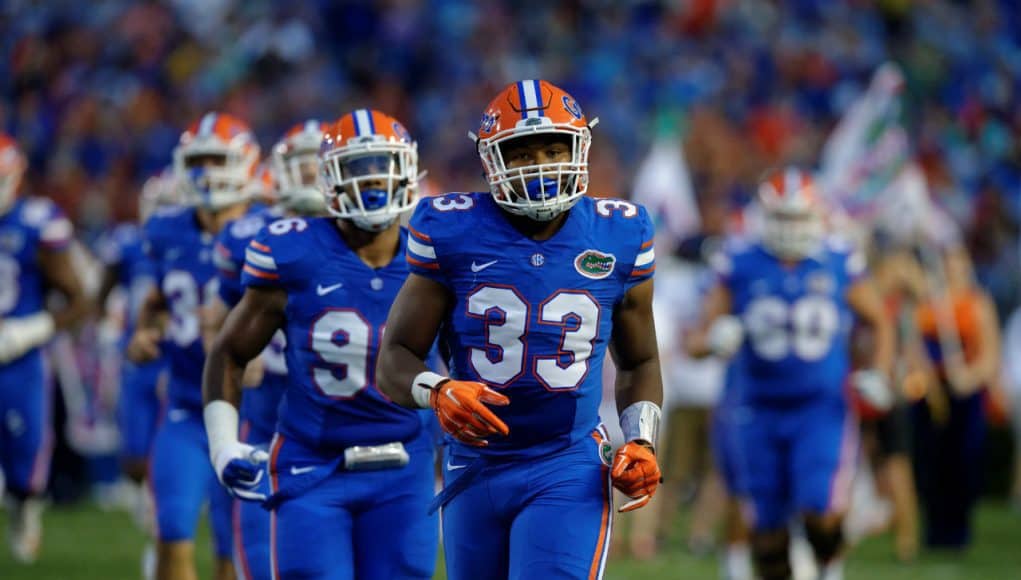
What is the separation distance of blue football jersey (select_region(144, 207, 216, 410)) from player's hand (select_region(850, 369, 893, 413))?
128 inches

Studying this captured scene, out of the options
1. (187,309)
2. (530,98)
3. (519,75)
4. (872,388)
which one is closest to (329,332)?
(530,98)

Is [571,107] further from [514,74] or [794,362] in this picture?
[514,74]

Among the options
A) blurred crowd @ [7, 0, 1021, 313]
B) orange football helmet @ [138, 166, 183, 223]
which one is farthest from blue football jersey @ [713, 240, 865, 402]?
blurred crowd @ [7, 0, 1021, 313]

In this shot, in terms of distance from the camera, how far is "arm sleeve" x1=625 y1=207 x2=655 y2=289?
440 cm

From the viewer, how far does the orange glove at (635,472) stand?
4.23m

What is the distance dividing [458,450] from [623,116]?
1220 centimetres

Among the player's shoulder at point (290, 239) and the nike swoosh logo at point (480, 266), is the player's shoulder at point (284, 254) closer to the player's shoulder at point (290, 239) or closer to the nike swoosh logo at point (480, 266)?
the player's shoulder at point (290, 239)

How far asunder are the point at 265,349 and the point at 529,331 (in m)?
1.54

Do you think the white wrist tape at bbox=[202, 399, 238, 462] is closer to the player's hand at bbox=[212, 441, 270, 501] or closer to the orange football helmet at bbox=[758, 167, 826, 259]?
the player's hand at bbox=[212, 441, 270, 501]

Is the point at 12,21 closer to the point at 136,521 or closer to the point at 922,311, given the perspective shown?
the point at 136,521

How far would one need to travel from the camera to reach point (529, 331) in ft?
14.1

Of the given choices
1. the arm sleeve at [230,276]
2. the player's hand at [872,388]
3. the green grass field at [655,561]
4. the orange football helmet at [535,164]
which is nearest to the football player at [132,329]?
the green grass field at [655,561]

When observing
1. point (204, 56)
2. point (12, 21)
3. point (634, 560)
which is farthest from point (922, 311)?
point (12, 21)

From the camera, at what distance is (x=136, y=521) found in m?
12.3
